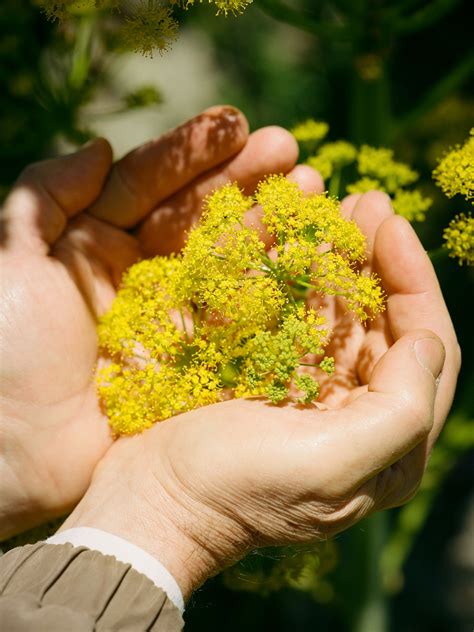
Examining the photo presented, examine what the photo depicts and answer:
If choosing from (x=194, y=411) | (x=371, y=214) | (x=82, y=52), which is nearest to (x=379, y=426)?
(x=194, y=411)

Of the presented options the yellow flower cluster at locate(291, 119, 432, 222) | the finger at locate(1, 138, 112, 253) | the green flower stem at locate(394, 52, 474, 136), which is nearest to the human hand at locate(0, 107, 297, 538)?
the finger at locate(1, 138, 112, 253)

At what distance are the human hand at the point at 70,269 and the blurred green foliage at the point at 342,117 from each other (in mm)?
473

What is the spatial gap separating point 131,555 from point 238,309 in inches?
26.8

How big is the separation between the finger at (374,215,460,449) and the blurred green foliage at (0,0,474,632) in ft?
0.64

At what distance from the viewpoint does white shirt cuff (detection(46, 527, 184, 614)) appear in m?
1.50

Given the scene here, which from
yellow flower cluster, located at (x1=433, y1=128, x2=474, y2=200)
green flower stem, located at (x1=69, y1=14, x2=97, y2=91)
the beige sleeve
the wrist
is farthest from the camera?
green flower stem, located at (x1=69, y1=14, x2=97, y2=91)

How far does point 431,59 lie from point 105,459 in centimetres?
349

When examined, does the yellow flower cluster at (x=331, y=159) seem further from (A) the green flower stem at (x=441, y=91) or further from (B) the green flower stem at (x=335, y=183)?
(A) the green flower stem at (x=441, y=91)

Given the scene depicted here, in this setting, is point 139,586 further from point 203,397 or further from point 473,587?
point 473,587

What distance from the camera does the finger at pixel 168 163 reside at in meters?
2.02

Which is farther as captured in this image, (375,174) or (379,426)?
(375,174)

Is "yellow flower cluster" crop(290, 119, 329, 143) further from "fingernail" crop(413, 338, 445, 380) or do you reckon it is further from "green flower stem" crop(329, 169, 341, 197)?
Answer: "fingernail" crop(413, 338, 445, 380)

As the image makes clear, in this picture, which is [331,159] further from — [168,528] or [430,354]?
[168,528]

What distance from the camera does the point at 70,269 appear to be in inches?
83.2
